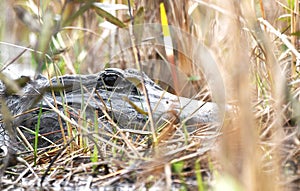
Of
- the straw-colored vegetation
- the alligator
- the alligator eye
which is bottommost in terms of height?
the straw-colored vegetation

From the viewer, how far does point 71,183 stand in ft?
3.45

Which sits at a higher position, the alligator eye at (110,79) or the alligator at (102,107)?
the alligator eye at (110,79)

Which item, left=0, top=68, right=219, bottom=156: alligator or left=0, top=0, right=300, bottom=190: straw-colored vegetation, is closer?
left=0, top=0, right=300, bottom=190: straw-colored vegetation

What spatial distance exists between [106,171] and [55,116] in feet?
2.17

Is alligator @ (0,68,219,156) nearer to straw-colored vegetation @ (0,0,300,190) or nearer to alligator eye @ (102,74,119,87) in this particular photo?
alligator eye @ (102,74,119,87)

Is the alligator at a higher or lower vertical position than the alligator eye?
lower

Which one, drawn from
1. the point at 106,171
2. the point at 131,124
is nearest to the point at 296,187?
the point at 106,171

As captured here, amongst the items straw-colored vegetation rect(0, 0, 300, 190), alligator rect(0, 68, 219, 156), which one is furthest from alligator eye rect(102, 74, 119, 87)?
straw-colored vegetation rect(0, 0, 300, 190)

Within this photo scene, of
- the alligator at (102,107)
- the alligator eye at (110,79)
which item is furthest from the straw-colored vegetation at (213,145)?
the alligator eye at (110,79)

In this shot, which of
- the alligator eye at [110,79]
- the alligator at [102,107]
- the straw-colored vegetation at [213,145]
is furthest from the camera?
the alligator eye at [110,79]

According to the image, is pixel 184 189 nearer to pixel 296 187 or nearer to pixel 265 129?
pixel 296 187

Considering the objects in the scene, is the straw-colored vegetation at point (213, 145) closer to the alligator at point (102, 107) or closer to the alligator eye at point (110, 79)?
the alligator at point (102, 107)

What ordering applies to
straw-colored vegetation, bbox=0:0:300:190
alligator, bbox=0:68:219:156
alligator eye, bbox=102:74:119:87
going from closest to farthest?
straw-colored vegetation, bbox=0:0:300:190 → alligator, bbox=0:68:219:156 → alligator eye, bbox=102:74:119:87

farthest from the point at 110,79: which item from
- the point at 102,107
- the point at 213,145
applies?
the point at 213,145
